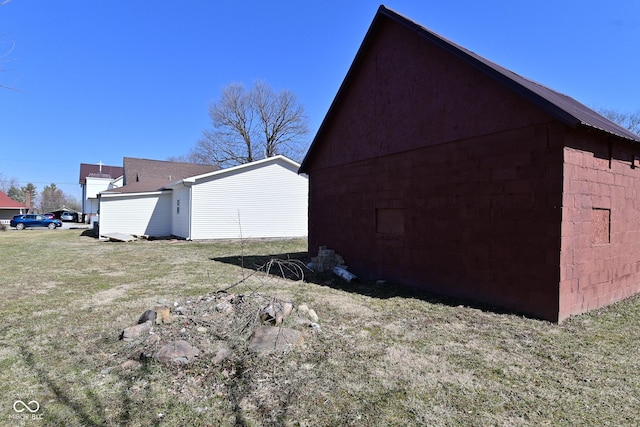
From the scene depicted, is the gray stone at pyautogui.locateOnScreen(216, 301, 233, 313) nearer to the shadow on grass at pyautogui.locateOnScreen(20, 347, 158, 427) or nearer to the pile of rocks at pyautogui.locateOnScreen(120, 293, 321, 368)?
the pile of rocks at pyautogui.locateOnScreen(120, 293, 321, 368)

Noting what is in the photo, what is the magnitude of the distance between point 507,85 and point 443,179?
201cm

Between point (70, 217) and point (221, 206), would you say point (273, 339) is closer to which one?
point (221, 206)

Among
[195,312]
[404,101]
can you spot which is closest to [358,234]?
[404,101]

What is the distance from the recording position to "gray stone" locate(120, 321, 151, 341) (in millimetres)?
4398

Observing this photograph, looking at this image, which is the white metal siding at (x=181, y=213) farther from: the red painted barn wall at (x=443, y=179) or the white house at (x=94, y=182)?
the white house at (x=94, y=182)

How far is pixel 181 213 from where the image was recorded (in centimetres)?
1958

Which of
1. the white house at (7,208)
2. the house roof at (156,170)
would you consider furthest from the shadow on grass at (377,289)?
the white house at (7,208)

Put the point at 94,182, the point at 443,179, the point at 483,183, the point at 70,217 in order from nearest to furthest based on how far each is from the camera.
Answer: the point at 483,183 → the point at 443,179 → the point at 94,182 → the point at 70,217

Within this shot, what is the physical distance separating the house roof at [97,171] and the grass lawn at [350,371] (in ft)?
153

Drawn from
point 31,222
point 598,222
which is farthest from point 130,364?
point 31,222

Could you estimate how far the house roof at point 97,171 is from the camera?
46.5 m

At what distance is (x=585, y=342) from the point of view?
454cm

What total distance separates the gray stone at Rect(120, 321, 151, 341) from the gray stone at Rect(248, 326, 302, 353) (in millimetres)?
1381

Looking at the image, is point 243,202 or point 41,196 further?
point 41,196
